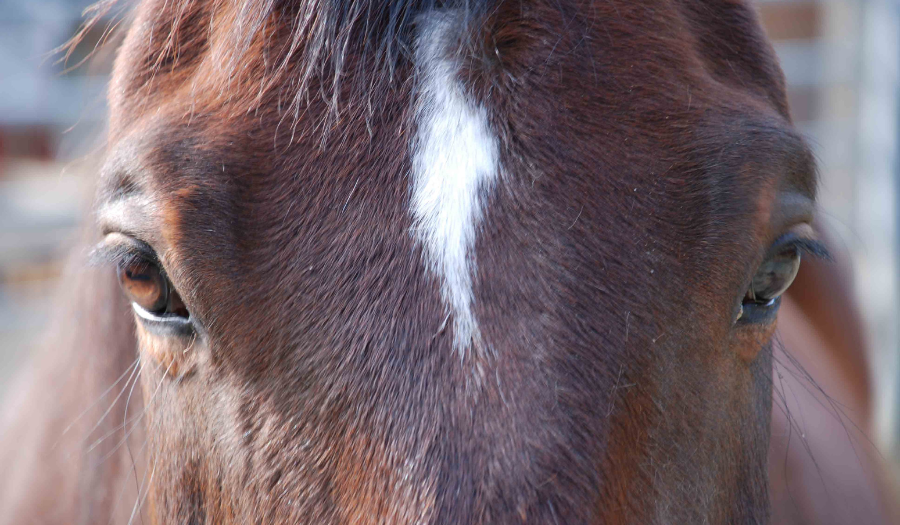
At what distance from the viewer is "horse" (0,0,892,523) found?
0.92m

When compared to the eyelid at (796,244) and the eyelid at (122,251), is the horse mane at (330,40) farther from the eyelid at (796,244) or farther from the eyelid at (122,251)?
the eyelid at (796,244)

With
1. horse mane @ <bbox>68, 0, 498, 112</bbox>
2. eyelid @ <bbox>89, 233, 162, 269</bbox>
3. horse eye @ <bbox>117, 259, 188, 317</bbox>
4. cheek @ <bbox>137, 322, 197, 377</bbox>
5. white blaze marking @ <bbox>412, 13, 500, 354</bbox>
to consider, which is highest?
horse mane @ <bbox>68, 0, 498, 112</bbox>

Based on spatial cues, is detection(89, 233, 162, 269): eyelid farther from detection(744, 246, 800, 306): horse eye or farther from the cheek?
detection(744, 246, 800, 306): horse eye

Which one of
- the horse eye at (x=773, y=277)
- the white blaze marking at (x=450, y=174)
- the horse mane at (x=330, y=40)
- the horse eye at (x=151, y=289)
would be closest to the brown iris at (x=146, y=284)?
the horse eye at (x=151, y=289)

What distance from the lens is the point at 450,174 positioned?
3.16 feet

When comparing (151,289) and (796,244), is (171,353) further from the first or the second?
(796,244)

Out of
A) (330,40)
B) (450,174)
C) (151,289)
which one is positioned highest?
(330,40)

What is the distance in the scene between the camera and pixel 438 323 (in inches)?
36.3

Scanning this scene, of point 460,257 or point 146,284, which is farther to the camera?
point 146,284

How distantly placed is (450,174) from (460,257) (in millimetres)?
109

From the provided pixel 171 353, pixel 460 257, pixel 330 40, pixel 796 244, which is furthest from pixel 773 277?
pixel 171 353

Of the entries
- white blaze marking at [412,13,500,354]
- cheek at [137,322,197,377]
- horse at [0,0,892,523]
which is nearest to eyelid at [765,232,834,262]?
horse at [0,0,892,523]

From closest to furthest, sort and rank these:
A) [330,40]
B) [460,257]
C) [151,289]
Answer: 1. [460,257]
2. [330,40]
3. [151,289]

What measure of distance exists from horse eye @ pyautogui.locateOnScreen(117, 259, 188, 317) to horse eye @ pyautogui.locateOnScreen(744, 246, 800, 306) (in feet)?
2.81
